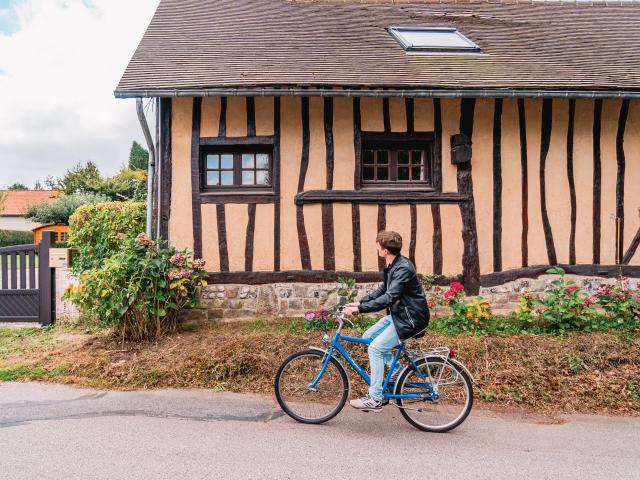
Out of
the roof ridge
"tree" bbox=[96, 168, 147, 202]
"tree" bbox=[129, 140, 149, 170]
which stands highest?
"tree" bbox=[129, 140, 149, 170]

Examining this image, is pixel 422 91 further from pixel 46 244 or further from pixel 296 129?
pixel 46 244

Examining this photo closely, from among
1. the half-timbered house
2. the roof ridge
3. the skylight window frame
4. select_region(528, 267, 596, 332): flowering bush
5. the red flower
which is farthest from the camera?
the roof ridge

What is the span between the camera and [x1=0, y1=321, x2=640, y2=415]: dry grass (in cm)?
417

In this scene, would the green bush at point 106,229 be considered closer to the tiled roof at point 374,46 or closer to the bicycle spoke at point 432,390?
the tiled roof at point 374,46

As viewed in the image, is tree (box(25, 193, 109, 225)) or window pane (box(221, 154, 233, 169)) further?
tree (box(25, 193, 109, 225))

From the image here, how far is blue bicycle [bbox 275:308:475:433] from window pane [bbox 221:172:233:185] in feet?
11.9

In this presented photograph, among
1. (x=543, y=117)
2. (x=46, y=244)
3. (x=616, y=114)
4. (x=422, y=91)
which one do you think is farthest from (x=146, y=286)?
(x=616, y=114)

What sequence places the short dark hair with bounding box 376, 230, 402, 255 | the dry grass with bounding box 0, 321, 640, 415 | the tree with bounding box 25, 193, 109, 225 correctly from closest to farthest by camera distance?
the short dark hair with bounding box 376, 230, 402, 255 < the dry grass with bounding box 0, 321, 640, 415 < the tree with bounding box 25, 193, 109, 225

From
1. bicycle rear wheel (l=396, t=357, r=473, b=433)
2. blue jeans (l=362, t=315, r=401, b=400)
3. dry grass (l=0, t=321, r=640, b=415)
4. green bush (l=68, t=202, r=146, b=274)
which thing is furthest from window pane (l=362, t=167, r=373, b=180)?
green bush (l=68, t=202, r=146, b=274)

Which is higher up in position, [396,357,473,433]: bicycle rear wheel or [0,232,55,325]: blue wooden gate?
[0,232,55,325]: blue wooden gate

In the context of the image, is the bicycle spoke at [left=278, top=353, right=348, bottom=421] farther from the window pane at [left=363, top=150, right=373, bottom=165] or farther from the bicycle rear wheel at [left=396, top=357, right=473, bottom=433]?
the window pane at [left=363, top=150, right=373, bottom=165]

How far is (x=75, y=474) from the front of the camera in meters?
2.77

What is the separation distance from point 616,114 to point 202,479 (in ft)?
23.9

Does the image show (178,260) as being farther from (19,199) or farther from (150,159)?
(19,199)
